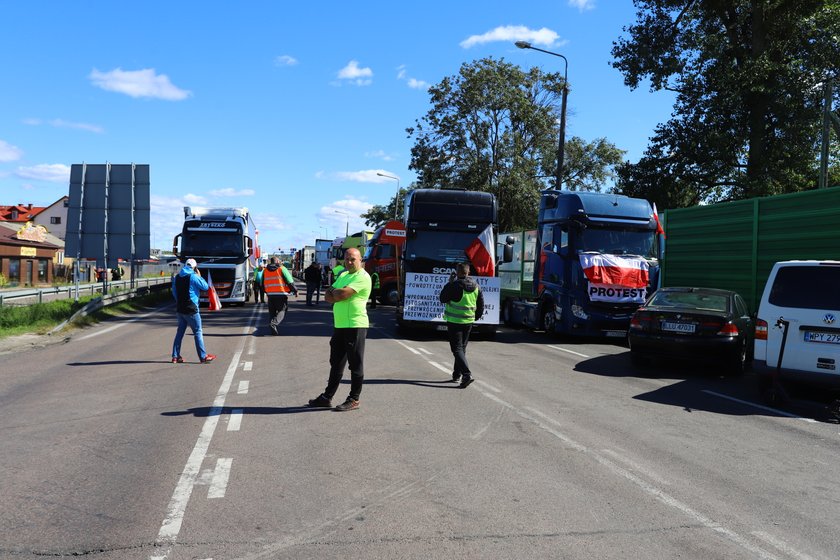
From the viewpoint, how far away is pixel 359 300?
7.93 meters

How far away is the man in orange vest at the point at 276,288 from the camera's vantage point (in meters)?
17.0

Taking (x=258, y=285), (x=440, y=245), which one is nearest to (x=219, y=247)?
(x=258, y=285)

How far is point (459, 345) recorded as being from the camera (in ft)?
32.7

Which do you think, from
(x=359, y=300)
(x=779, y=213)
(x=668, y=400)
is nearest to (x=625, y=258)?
(x=779, y=213)

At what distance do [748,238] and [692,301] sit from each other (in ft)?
10.4

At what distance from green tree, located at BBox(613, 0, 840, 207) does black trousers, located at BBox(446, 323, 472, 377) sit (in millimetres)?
21369

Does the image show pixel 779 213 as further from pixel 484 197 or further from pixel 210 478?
pixel 210 478

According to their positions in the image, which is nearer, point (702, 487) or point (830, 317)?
point (702, 487)

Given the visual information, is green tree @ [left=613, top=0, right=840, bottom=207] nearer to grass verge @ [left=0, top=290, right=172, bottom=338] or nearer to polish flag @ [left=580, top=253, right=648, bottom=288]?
polish flag @ [left=580, top=253, right=648, bottom=288]

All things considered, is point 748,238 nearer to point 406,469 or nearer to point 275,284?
point 275,284

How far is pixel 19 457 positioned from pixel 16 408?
96.5 inches

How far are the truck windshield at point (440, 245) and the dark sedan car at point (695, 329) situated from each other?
220 inches

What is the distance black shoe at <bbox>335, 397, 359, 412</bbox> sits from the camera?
26.0 ft

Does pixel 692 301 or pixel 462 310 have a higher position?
pixel 692 301
